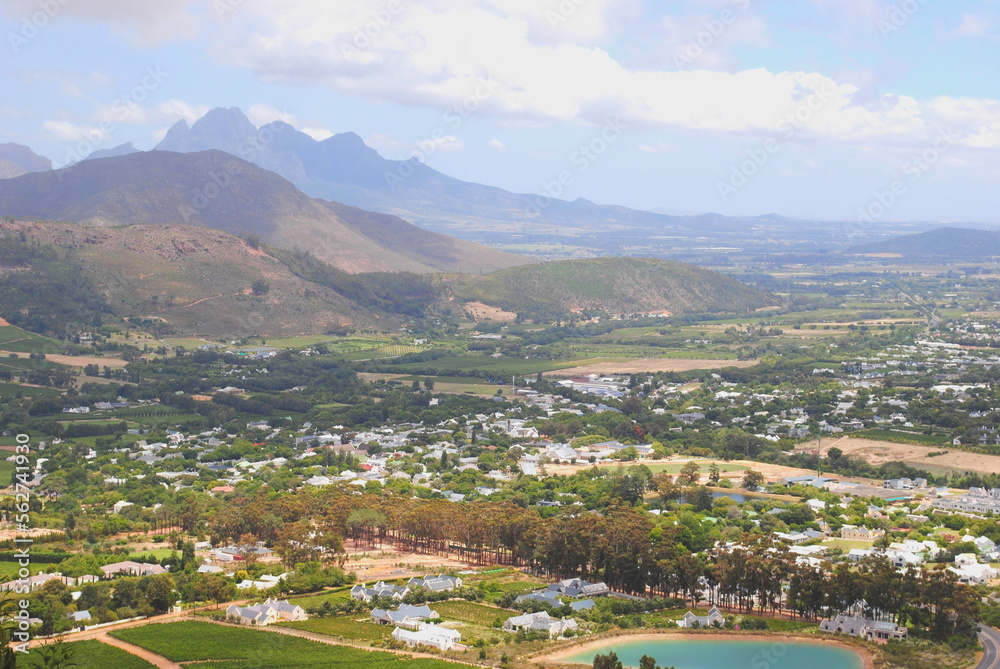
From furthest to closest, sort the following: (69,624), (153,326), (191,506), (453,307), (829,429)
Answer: (453,307)
(153,326)
(829,429)
(191,506)
(69,624)

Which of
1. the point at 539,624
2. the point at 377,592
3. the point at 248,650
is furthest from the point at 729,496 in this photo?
the point at 248,650

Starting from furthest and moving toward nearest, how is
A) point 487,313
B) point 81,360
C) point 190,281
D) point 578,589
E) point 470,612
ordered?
point 487,313 < point 190,281 < point 81,360 < point 578,589 < point 470,612

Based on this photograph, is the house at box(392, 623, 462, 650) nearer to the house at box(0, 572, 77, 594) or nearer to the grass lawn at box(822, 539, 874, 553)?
the house at box(0, 572, 77, 594)

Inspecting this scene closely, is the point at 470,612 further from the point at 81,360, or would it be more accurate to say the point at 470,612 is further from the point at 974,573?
the point at 81,360

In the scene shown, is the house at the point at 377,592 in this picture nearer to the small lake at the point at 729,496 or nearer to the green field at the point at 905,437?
the small lake at the point at 729,496

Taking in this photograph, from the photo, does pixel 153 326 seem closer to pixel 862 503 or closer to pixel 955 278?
pixel 862 503

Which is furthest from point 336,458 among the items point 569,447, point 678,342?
point 678,342
